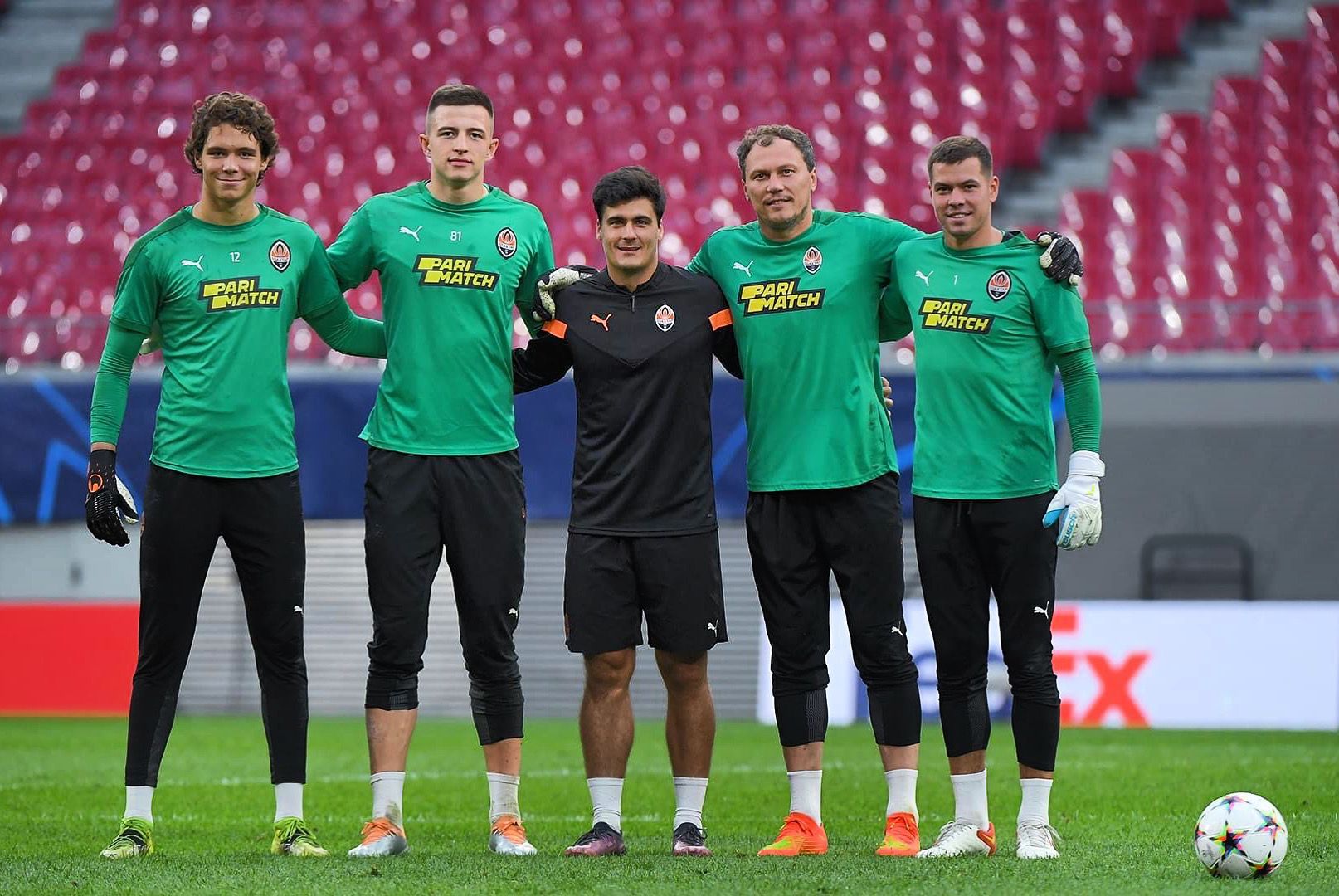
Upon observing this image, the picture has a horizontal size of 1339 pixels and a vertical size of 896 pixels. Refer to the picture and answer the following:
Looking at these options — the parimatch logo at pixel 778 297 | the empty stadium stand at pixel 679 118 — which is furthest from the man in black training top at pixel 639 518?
the empty stadium stand at pixel 679 118

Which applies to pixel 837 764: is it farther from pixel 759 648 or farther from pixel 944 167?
pixel 944 167

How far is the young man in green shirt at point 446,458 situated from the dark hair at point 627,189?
12.7 inches

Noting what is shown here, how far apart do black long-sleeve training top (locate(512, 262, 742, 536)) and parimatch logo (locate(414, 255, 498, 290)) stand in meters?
0.31

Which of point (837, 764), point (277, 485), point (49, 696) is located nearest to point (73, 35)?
point (49, 696)

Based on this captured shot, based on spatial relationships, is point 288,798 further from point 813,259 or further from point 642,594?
point 813,259

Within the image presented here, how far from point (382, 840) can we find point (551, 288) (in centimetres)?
183

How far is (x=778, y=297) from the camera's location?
5.25 meters

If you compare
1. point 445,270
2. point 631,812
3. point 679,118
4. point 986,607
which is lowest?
point 631,812

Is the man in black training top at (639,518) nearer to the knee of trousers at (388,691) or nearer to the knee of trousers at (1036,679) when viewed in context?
the knee of trousers at (388,691)

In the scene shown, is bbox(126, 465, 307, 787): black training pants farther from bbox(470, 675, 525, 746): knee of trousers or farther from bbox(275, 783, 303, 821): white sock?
bbox(470, 675, 525, 746): knee of trousers

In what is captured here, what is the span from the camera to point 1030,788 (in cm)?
507

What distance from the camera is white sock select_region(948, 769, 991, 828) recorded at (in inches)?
202

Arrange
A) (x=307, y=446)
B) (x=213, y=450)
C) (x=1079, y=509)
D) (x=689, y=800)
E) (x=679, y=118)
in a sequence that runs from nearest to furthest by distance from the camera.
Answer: (x=1079, y=509)
(x=213, y=450)
(x=689, y=800)
(x=307, y=446)
(x=679, y=118)

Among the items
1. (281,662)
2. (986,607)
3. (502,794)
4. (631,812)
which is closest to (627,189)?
(986,607)
